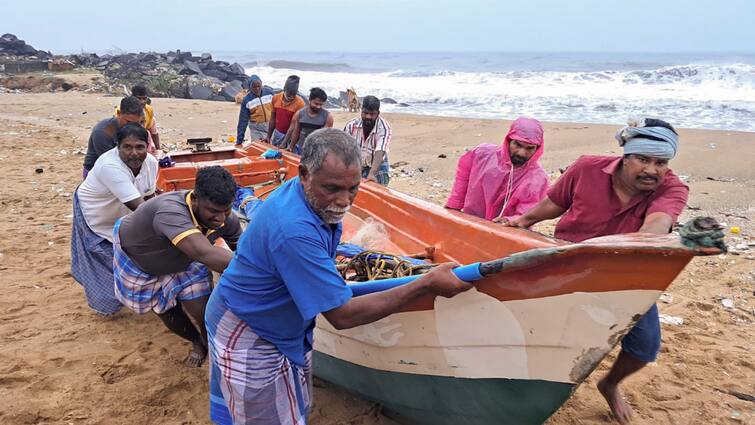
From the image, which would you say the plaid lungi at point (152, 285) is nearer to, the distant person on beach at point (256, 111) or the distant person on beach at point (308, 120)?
the distant person on beach at point (308, 120)

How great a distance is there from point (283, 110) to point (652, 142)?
16.7 ft

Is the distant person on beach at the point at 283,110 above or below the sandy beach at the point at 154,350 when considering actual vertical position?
above

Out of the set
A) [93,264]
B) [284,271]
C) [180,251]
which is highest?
[284,271]

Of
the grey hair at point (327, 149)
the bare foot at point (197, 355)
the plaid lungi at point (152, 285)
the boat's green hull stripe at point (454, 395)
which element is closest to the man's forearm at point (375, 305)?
the grey hair at point (327, 149)

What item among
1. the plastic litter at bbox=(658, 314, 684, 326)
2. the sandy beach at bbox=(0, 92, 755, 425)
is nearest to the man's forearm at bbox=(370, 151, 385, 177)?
the sandy beach at bbox=(0, 92, 755, 425)

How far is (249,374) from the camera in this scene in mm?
2088

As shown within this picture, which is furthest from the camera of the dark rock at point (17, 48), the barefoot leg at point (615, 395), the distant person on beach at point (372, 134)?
the dark rock at point (17, 48)

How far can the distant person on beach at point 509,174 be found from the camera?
11.5ft

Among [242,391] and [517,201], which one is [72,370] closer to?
[242,391]

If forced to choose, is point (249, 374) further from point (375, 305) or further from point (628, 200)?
point (628, 200)

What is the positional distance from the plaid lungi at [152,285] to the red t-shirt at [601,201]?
2.15 m

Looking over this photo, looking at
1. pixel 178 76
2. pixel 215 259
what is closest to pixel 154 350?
pixel 215 259

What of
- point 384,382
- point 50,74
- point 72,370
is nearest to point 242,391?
point 384,382

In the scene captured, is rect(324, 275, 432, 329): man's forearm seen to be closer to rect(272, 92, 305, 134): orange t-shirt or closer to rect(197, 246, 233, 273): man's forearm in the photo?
rect(197, 246, 233, 273): man's forearm
